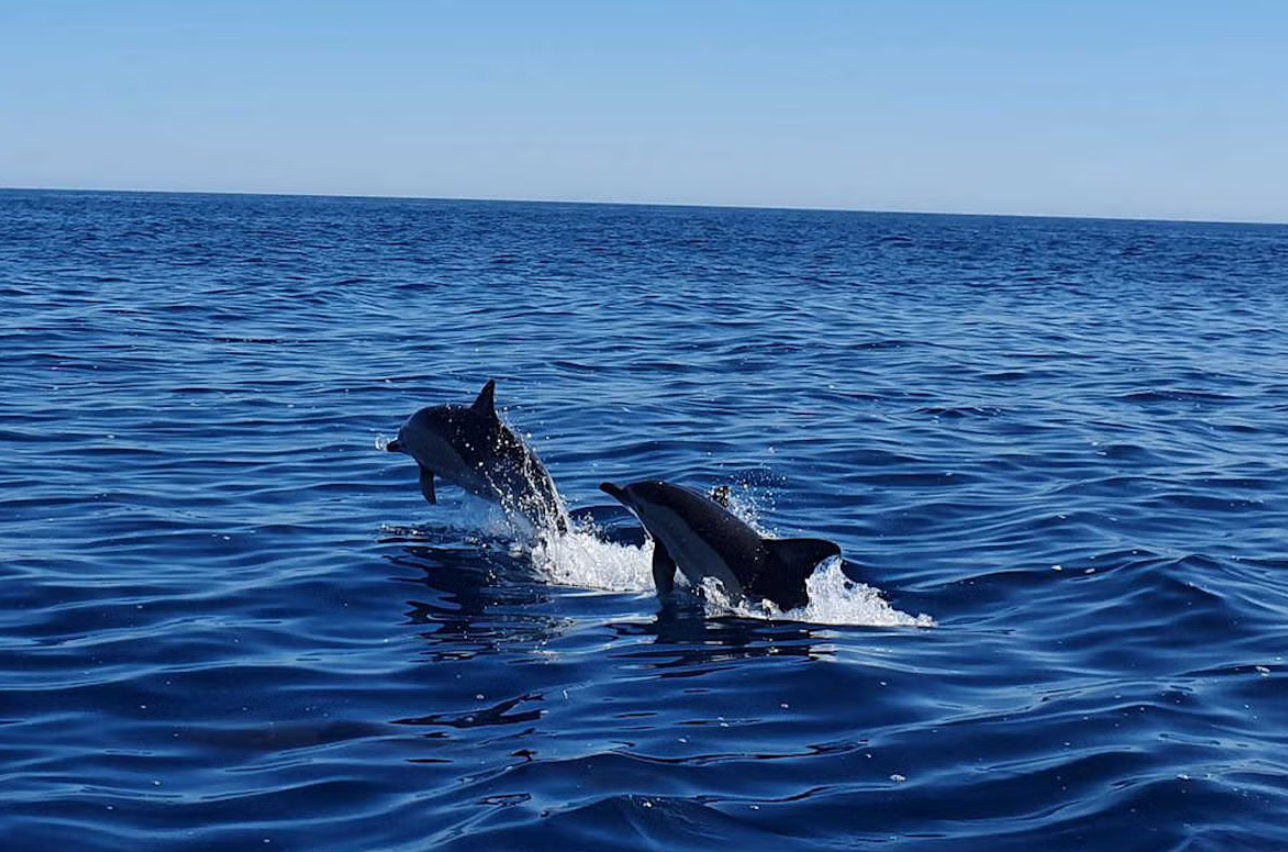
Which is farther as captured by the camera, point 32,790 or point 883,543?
point 883,543

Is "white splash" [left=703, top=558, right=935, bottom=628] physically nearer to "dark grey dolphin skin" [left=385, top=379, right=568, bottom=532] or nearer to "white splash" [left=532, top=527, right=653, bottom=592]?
"white splash" [left=532, top=527, right=653, bottom=592]

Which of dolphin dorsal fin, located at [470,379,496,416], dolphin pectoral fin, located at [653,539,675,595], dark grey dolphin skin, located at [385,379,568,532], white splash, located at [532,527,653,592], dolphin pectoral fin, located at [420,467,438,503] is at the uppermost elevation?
dolphin dorsal fin, located at [470,379,496,416]

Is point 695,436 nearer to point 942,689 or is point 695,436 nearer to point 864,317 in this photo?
point 942,689

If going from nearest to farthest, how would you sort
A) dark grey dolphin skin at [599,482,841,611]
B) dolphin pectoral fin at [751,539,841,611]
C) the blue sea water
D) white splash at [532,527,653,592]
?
the blue sea water
dolphin pectoral fin at [751,539,841,611]
dark grey dolphin skin at [599,482,841,611]
white splash at [532,527,653,592]

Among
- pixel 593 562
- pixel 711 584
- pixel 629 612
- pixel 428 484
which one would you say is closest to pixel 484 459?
pixel 428 484

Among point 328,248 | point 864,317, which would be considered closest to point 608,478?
point 864,317

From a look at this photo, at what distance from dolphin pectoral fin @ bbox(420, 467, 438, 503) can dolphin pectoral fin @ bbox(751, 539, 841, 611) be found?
12.7ft

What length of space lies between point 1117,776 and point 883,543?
18.2 feet

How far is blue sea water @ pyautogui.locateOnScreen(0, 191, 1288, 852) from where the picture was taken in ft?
22.6

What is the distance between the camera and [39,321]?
27172 mm

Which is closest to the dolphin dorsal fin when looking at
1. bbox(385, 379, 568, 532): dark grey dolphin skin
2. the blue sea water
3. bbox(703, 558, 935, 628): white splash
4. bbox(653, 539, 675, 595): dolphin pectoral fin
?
bbox(385, 379, 568, 532): dark grey dolphin skin

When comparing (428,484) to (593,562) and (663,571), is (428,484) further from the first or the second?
(663,571)

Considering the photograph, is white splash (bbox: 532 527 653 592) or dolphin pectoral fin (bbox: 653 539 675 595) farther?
white splash (bbox: 532 527 653 592)

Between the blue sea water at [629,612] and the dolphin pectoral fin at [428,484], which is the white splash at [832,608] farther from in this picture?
the dolphin pectoral fin at [428,484]
